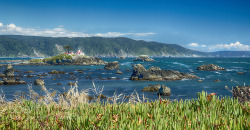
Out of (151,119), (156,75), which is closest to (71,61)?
(156,75)

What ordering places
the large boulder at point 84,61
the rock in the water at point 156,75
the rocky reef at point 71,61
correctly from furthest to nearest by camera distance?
the rocky reef at point 71,61 < the large boulder at point 84,61 < the rock in the water at point 156,75

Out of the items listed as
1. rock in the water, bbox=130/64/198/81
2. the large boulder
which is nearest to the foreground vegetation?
rock in the water, bbox=130/64/198/81

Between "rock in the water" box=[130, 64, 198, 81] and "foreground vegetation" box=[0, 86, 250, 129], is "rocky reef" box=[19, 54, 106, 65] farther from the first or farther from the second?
"foreground vegetation" box=[0, 86, 250, 129]

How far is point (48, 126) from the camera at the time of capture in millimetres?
4578

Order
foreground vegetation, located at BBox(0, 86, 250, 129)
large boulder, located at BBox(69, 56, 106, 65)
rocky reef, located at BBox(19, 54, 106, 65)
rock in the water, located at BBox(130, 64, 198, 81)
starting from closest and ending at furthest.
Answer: foreground vegetation, located at BBox(0, 86, 250, 129) < rock in the water, located at BBox(130, 64, 198, 81) < large boulder, located at BBox(69, 56, 106, 65) < rocky reef, located at BBox(19, 54, 106, 65)

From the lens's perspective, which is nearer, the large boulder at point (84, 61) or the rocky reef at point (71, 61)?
the large boulder at point (84, 61)

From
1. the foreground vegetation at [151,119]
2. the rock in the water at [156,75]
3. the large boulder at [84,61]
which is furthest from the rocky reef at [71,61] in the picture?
the foreground vegetation at [151,119]

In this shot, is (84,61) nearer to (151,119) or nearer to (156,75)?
(156,75)

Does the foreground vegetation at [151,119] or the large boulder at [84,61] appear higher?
the foreground vegetation at [151,119]

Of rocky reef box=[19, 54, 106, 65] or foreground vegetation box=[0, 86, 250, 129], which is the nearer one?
foreground vegetation box=[0, 86, 250, 129]

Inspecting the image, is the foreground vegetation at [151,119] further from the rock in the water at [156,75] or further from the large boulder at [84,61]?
the large boulder at [84,61]

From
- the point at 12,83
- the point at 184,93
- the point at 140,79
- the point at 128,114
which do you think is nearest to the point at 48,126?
the point at 128,114

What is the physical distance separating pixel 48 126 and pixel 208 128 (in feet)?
9.75

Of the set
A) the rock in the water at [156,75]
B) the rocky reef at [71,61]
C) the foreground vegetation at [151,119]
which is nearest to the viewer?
the foreground vegetation at [151,119]
